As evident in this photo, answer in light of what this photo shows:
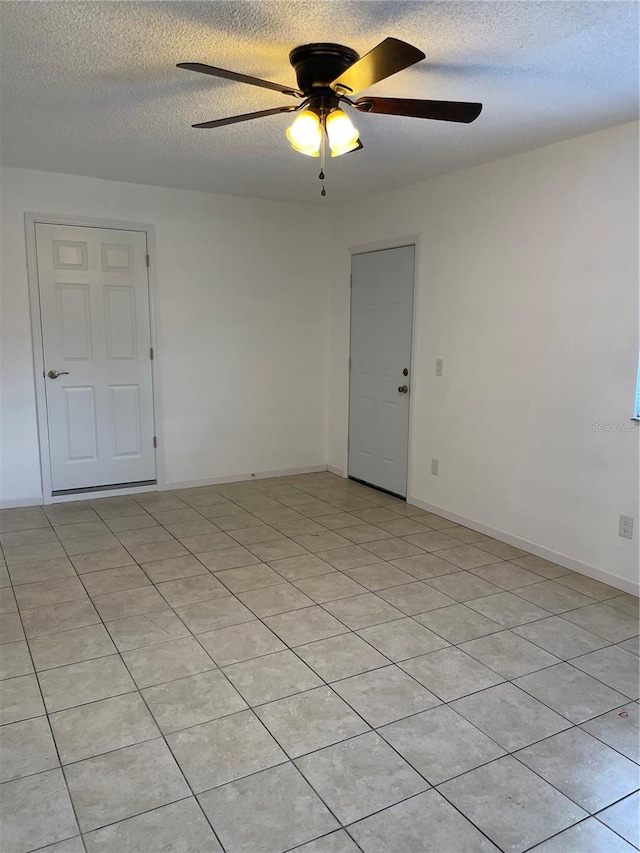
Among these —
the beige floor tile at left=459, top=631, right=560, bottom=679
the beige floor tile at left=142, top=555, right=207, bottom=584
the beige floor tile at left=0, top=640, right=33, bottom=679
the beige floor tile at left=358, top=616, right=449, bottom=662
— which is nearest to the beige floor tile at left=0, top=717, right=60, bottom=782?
the beige floor tile at left=0, top=640, right=33, bottom=679

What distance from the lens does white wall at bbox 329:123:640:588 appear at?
→ 3.13m

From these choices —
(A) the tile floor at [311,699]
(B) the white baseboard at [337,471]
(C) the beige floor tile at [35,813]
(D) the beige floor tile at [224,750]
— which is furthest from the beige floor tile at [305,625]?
(B) the white baseboard at [337,471]

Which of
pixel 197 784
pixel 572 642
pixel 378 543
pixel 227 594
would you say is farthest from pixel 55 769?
pixel 378 543

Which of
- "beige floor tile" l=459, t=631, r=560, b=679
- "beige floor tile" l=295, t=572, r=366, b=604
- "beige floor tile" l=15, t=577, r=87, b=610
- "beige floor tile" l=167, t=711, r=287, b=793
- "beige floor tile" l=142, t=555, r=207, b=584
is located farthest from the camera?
"beige floor tile" l=142, t=555, r=207, b=584

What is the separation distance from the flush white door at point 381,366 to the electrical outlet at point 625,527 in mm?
1830

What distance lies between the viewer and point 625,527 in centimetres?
315

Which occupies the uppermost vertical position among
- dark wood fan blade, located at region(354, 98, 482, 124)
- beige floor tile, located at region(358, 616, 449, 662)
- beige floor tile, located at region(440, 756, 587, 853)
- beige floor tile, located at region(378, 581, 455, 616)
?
dark wood fan blade, located at region(354, 98, 482, 124)

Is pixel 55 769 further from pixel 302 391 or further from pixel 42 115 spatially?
pixel 302 391

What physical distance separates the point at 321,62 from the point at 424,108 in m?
0.43

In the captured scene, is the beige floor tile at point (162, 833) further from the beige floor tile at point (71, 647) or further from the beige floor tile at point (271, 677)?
the beige floor tile at point (71, 647)

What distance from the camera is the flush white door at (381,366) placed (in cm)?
468

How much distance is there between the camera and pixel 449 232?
4164mm

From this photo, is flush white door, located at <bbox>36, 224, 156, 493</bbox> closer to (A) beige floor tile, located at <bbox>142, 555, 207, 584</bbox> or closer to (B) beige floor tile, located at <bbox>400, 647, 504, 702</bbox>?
(A) beige floor tile, located at <bbox>142, 555, 207, 584</bbox>

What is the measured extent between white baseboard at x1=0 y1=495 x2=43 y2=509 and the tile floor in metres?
0.74
